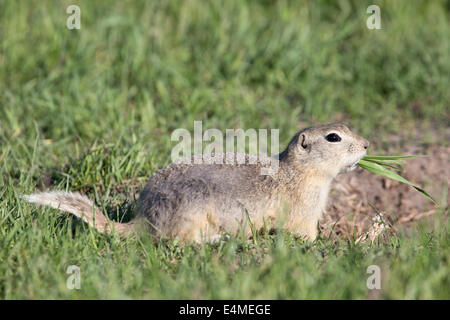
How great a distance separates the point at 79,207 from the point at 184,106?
2850 millimetres

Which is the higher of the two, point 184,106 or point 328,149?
point 184,106

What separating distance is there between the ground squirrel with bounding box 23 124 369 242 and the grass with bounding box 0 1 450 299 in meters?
0.16

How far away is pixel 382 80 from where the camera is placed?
7.45 metres

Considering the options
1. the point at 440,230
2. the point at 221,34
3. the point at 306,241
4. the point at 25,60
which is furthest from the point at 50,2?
the point at 440,230

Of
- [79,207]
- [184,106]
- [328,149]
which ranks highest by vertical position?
[184,106]

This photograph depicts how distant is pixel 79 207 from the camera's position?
411 centimetres

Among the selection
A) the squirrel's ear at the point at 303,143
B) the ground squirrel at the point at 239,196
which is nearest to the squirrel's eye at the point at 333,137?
the ground squirrel at the point at 239,196

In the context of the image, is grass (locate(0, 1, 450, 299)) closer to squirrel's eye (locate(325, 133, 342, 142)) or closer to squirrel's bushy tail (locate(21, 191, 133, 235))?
squirrel's bushy tail (locate(21, 191, 133, 235))

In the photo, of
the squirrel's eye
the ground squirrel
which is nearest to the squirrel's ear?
the ground squirrel

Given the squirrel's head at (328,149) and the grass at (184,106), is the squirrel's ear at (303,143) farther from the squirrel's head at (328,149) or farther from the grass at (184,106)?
the grass at (184,106)

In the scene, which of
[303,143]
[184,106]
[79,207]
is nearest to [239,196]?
[303,143]

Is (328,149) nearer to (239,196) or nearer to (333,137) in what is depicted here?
(333,137)

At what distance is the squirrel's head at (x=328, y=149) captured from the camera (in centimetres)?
438

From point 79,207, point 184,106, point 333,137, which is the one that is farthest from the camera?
point 184,106
